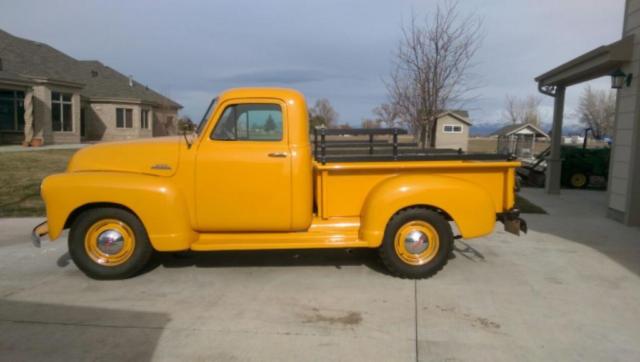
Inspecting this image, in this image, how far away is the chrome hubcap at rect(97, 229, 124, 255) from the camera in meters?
5.23

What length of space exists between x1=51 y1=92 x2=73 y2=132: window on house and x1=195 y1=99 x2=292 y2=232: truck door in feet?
80.0

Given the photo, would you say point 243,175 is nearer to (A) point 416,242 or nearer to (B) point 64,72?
(A) point 416,242

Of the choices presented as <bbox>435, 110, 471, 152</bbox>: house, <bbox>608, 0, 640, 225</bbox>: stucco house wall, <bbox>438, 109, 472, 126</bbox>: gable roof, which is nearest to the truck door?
<bbox>608, 0, 640, 225</bbox>: stucco house wall

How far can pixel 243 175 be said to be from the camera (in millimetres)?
5195

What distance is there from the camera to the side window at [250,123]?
532 cm

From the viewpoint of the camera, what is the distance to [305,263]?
5980 millimetres

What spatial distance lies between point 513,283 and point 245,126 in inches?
136

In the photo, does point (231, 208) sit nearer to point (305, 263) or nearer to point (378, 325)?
point (305, 263)

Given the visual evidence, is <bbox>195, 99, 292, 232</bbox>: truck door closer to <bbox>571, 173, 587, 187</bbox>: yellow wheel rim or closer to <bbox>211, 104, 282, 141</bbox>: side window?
<bbox>211, 104, 282, 141</bbox>: side window

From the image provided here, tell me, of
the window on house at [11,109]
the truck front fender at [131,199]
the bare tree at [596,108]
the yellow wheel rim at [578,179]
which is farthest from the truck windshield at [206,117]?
the bare tree at [596,108]

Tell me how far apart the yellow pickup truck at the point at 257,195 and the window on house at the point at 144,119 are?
28.4 meters

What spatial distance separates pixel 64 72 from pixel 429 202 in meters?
29.3

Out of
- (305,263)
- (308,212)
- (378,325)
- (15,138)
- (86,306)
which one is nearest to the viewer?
(378,325)

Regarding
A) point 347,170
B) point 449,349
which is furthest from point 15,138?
point 449,349
